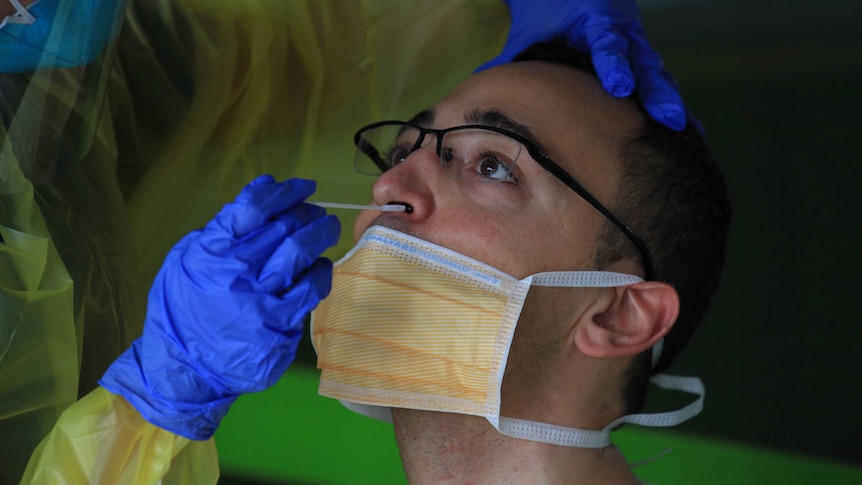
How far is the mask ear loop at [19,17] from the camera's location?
1.16 metres

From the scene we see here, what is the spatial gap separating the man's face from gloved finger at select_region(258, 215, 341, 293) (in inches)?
10.8

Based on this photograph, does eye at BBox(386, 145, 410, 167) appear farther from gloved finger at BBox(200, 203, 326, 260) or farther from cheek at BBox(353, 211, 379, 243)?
gloved finger at BBox(200, 203, 326, 260)

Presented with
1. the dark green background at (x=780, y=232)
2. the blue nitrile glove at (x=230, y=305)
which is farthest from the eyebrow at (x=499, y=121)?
the dark green background at (x=780, y=232)

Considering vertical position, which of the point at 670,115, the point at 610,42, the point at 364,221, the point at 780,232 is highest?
the point at 610,42

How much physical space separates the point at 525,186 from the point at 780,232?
155 cm

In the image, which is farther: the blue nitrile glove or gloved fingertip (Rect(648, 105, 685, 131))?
gloved fingertip (Rect(648, 105, 685, 131))

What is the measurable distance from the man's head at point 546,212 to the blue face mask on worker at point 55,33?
0.51 meters

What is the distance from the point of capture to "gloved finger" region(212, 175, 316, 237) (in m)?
1.16

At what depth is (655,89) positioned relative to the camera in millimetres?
1679

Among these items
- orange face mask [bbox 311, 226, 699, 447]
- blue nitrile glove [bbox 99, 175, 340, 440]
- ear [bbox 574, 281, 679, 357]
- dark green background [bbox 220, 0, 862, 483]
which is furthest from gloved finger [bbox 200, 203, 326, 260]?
dark green background [bbox 220, 0, 862, 483]

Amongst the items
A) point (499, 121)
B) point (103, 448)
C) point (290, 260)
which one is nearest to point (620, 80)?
point (499, 121)

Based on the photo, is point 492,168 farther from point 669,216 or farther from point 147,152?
point 147,152

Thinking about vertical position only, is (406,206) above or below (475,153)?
below

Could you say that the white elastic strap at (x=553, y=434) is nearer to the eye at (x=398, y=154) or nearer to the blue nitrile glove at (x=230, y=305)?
the blue nitrile glove at (x=230, y=305)
